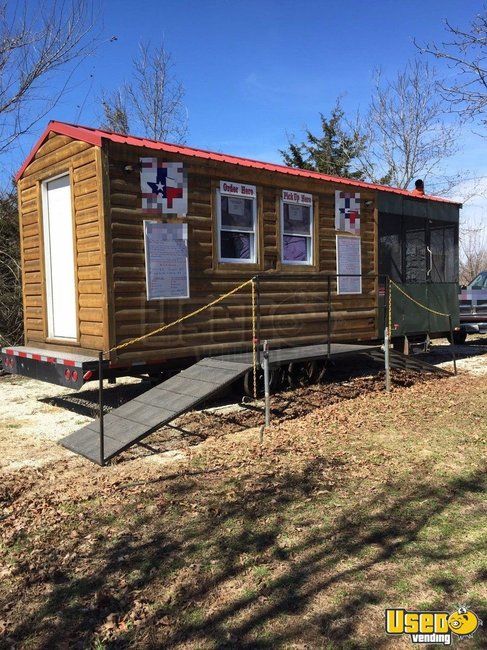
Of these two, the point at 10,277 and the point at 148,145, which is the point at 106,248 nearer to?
the point at 148,145

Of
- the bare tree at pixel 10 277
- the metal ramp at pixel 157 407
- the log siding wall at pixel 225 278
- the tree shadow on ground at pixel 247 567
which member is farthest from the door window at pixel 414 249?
the bare tree at pixel 10 277

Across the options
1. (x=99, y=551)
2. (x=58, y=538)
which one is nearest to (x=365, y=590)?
(x=99, y=551)

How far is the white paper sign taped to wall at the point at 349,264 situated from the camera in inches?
353

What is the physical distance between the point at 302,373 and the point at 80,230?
388cm

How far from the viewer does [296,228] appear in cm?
836

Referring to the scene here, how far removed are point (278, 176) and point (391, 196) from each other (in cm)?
282

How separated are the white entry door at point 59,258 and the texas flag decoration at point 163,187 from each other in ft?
3.52

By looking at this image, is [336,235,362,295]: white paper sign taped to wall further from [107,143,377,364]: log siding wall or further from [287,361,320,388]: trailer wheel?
[287,361,320,388]: trailer wheel

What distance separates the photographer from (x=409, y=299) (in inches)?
404

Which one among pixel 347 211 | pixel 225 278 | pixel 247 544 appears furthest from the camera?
pixel 347 211

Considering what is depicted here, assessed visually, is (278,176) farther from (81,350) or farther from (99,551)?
(99,551)

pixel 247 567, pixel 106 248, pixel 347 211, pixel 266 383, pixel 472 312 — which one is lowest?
pixel 247 567

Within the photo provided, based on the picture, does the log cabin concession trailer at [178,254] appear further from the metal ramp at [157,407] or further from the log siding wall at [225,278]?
the metal ramp at [157,407]

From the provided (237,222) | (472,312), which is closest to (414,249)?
(237,222)
